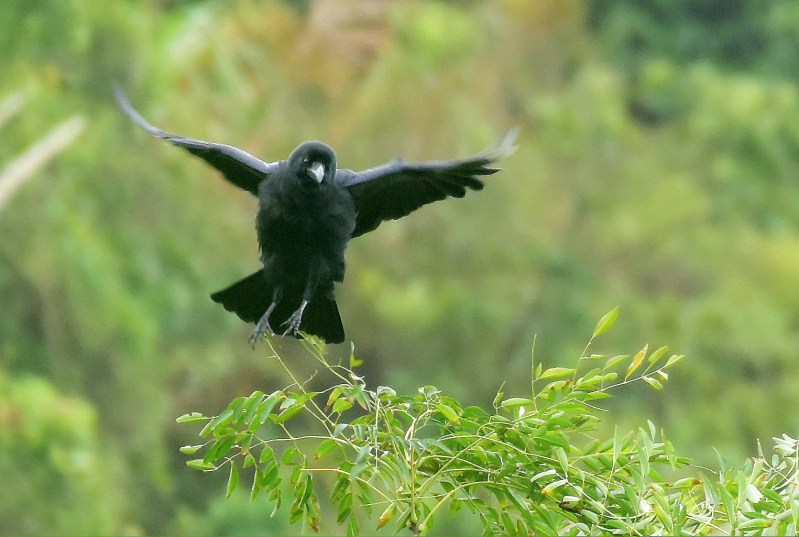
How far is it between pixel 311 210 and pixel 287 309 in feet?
1.31

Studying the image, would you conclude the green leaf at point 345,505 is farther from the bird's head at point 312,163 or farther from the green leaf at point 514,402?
the bird's head at point 312,163

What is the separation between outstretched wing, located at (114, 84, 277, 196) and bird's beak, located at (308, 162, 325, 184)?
271 mm

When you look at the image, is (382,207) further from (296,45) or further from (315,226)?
(296,45)

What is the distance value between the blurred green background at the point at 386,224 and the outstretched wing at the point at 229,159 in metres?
6.22

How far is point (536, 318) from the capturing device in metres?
15.3

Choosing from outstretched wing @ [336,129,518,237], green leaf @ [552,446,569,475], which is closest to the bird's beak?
outstretched wing @ [336,129,518,237]

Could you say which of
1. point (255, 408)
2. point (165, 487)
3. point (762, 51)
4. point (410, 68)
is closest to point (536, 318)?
point (410, 68)

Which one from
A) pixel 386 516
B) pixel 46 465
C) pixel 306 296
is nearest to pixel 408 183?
pixel 306 296

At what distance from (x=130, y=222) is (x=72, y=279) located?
1665mm

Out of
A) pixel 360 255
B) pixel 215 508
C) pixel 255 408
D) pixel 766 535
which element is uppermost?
pixel 360 255

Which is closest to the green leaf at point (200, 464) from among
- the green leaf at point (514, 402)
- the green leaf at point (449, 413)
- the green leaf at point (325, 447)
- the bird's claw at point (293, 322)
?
the green leaf at point (325, 447)

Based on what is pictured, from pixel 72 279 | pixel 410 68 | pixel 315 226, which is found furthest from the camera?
pixel 410 68

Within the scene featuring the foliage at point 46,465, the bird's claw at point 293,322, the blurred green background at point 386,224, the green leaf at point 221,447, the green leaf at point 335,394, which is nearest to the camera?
the green leaf at point 335,394

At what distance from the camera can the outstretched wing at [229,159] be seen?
4.49 meters
